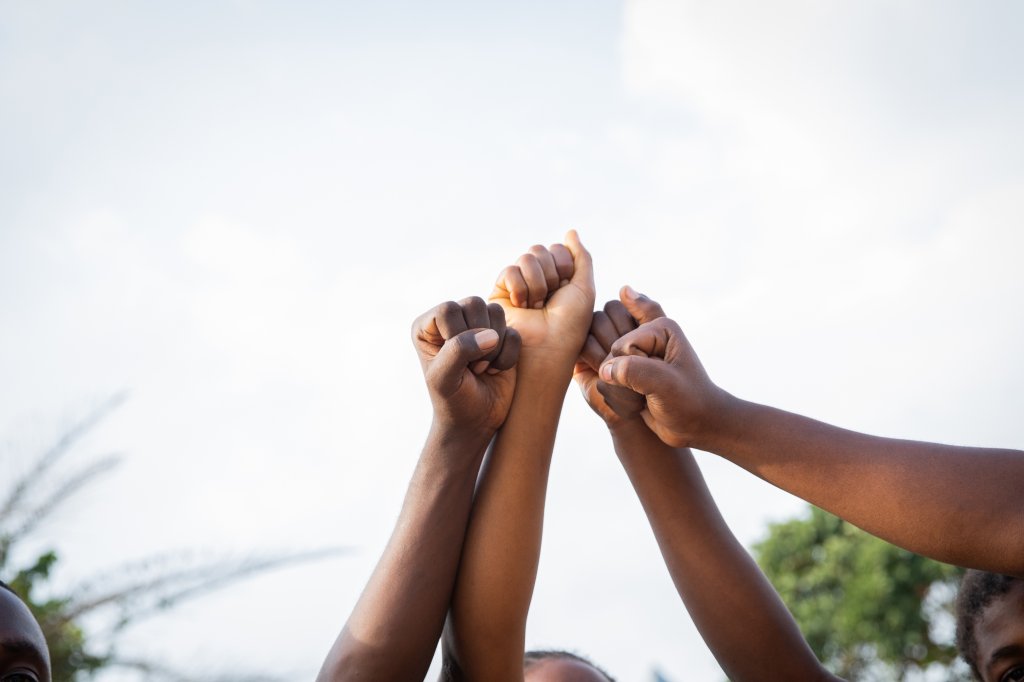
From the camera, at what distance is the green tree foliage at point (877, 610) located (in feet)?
39.8

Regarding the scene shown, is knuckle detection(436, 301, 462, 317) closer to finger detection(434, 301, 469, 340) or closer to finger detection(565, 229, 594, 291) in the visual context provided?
finger detection(434, 301, 469, 340)

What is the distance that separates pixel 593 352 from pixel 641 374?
0.42 metres

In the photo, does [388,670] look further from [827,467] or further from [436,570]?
[827,467]

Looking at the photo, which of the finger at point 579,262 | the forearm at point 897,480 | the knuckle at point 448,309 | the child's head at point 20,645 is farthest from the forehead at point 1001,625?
the child's head at point 20,645

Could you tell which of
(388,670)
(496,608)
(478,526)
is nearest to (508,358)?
(478,526)

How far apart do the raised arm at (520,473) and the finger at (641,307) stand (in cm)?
11

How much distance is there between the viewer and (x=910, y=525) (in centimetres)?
210

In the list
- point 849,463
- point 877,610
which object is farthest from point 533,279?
point 877,610

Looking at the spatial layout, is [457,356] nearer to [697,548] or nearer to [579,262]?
[579,262]

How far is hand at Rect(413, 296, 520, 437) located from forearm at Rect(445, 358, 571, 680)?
0.08 meters

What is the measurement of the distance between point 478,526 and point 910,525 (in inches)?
39.6

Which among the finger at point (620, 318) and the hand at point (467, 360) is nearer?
the hand at point (467, 360)

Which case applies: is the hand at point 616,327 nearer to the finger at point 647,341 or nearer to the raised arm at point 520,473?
the raised arm at point 520,473

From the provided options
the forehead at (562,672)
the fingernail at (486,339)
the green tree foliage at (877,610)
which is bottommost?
the forehead at (562,672)
